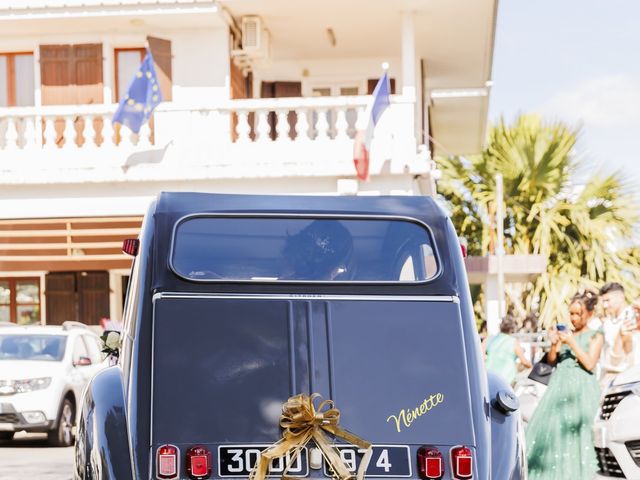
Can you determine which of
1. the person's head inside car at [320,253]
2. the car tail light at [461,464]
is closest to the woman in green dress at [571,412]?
the person's head inside car at [320,253]

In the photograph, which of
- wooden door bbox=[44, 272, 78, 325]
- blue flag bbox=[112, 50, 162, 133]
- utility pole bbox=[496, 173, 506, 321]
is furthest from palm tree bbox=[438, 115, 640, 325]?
blue flag bbox=[112, 50, 162, 133]

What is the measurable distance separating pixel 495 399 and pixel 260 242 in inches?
58.6

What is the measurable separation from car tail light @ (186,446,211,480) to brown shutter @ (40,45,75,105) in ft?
63.8

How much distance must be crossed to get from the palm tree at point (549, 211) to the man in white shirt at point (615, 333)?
74.2 ft

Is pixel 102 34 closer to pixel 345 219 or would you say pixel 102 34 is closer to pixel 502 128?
pixel 502 128

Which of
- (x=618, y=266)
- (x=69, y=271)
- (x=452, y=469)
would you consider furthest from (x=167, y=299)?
(x=618, y=266)

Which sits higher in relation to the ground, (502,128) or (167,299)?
(502,128)

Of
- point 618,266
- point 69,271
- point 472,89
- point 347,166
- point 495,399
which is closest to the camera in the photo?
point 495,399

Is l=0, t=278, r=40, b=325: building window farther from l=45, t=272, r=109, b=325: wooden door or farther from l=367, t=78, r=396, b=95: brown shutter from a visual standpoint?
l=367, t=78, r=396, b=95: brown shutter

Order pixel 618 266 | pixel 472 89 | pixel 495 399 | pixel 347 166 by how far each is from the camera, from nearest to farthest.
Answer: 1. pixel 495 399
2. pixel 347 166
3. pixel 472 89
4. pixel 618 266

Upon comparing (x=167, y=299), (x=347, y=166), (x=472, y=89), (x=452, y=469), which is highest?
(x=472, y=89)

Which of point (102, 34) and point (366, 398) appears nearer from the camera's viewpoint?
point (366, 398)

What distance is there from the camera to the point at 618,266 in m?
36.0

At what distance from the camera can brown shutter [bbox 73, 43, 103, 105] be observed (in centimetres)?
2491
